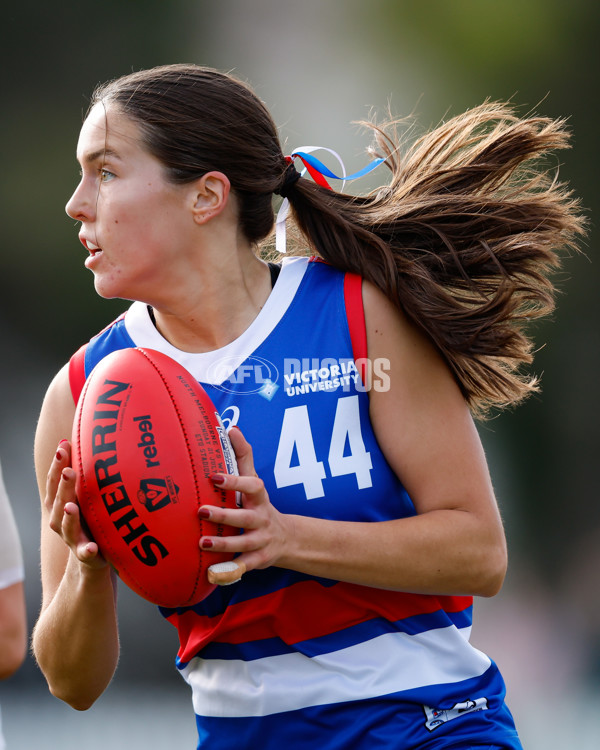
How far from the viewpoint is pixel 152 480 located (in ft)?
5.78

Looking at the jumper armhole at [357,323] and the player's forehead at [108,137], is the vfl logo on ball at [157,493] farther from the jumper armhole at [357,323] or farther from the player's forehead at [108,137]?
the player's forehead at [108,137]

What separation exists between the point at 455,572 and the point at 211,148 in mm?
1014

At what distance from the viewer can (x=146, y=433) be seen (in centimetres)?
180

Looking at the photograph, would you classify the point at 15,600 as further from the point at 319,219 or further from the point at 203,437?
the point at 319,219

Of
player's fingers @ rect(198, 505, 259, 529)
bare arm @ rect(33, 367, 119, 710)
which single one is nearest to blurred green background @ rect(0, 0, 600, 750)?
bare arm @ rect(33, 367, 119, 710)

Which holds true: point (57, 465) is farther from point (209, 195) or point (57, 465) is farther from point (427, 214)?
point (427, 214)

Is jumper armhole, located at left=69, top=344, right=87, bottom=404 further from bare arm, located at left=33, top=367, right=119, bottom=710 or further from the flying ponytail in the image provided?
the flying ponytail

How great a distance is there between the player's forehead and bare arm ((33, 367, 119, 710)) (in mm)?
485

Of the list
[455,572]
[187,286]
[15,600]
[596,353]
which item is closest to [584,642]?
[596,353]

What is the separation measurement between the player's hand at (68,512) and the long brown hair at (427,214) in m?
0.65

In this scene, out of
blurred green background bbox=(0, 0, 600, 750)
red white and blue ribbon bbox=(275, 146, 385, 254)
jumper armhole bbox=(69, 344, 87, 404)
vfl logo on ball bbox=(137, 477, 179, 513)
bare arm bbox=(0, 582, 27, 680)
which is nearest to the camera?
bare arm bbox=(0, 582, 27, 680)

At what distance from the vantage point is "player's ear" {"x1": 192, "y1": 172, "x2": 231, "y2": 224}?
2.13 meters

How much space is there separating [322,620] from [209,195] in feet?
3.00

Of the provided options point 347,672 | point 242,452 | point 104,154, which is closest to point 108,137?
point 104,154
